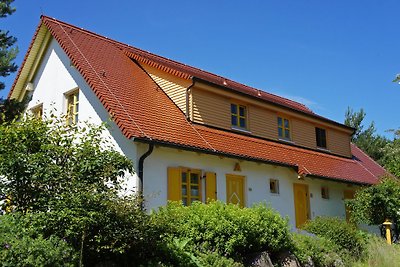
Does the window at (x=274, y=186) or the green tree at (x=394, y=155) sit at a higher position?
the green tree at (x=394, y=155)

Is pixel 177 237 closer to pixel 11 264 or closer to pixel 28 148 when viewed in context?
pixel 28 148

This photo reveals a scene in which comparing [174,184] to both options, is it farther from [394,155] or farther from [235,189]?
[394,155]

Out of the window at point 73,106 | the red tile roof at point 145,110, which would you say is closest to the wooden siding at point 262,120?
the red tile roof at point 145,110

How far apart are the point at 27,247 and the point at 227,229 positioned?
16.7ft

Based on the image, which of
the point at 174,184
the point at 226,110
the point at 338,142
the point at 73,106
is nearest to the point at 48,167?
the point at 174,184

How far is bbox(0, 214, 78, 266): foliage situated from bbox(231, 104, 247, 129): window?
12.2 metres

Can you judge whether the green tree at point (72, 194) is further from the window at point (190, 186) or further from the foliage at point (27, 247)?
the window at point (190, 186)

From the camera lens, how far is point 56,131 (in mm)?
10062

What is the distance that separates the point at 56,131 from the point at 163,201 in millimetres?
5419

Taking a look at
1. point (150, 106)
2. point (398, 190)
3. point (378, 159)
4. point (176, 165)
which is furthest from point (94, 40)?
point (378, 159)

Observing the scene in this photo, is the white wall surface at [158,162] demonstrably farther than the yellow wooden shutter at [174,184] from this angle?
No

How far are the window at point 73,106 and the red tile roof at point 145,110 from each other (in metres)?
1.19

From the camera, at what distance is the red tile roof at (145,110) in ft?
50.5

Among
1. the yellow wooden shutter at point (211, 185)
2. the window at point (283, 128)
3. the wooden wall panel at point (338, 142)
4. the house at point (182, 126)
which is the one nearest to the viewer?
the house at point (182, 126)
